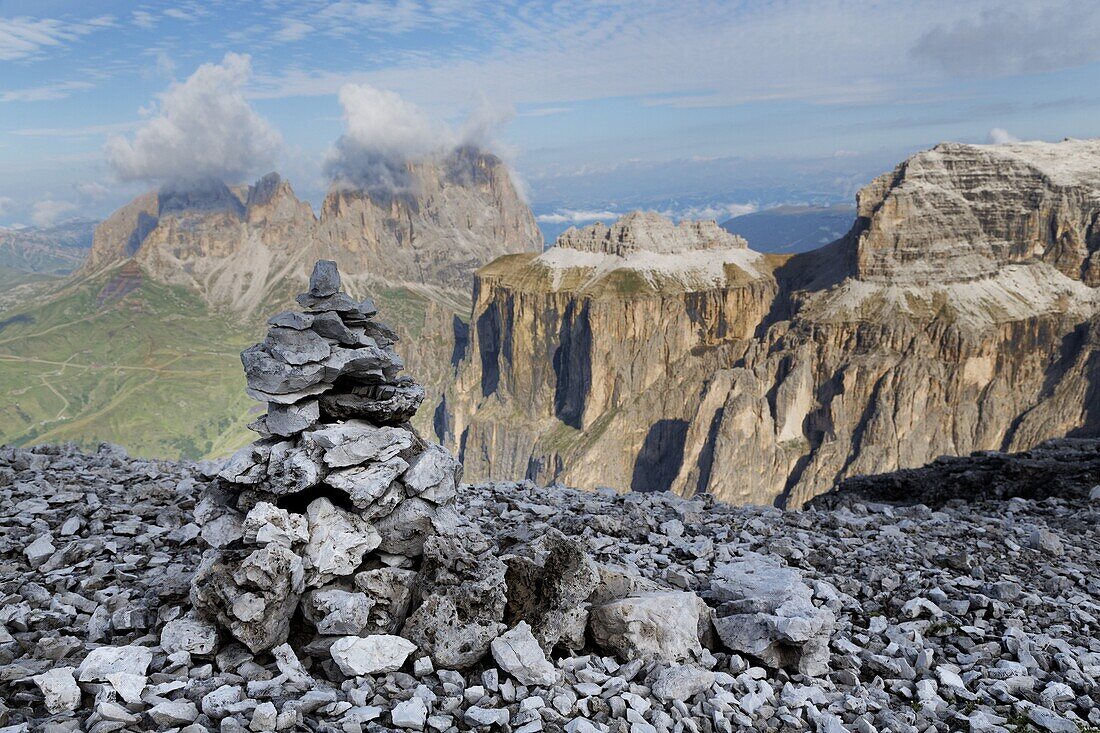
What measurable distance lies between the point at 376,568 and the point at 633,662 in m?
4.75

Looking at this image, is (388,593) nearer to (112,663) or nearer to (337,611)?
(337,611)

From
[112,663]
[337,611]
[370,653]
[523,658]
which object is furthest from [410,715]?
[112,663]

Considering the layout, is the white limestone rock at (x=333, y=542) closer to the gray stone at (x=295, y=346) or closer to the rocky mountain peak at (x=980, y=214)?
the gray stone at (x=295, y=346)

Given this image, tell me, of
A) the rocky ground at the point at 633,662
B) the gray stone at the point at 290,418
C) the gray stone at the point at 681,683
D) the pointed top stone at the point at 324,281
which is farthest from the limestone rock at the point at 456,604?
the pointed top stone at the point at 324,281

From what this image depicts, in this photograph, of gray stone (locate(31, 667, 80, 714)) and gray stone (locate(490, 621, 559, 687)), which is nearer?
gray stone (locate(31, 667, 80, 714))

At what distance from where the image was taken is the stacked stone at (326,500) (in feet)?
34.3

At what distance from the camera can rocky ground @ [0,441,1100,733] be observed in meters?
9.08

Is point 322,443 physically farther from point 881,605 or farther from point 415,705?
point 881,605

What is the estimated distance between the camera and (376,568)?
39.5 ft

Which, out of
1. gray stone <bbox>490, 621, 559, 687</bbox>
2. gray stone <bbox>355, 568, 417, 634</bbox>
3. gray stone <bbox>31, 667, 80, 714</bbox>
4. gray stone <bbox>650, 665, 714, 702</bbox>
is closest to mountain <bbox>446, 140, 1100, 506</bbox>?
gray stone <bbox>650, 665, 714, 702</bbox>

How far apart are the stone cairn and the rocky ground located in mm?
272

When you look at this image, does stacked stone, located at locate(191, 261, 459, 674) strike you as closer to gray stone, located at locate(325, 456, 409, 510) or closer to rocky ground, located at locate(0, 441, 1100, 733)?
gray stone, located at locate(325, 456, 409, 510)

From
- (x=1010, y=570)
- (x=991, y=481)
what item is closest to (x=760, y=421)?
(x=991, y=481)

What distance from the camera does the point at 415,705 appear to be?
899 cm
